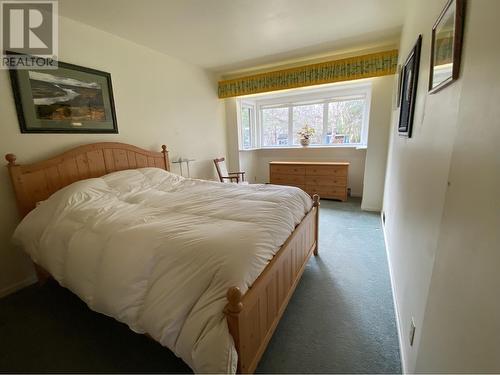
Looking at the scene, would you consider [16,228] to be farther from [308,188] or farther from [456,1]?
[308,188]

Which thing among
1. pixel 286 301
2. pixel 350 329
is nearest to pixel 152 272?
pixel 286 301

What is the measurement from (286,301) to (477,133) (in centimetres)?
145

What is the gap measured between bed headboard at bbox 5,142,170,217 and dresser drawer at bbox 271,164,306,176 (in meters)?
2.58

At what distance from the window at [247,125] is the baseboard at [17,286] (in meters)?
3.72

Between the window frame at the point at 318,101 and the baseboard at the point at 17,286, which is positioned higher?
the window frame at the point at 318,101

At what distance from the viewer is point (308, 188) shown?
4.54 metres

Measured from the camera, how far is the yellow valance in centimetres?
317

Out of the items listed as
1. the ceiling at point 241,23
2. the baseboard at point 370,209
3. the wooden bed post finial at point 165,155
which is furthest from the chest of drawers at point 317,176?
the wooden bed post finial at point 165,155

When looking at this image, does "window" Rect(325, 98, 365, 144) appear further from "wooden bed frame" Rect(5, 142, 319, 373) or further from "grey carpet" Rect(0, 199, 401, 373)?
"grey carpet" Rect(0, 199, 401, 373)

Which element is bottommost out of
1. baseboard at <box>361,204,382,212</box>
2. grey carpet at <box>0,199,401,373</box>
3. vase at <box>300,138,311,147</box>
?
grey carpet at <box>0,199,401,373</box>

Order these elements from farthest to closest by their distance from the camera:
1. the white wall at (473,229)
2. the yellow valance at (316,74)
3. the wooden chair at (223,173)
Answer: the wooden chair at (223,173) → the yellow valance at (316,74) → the white wall at (473,229)

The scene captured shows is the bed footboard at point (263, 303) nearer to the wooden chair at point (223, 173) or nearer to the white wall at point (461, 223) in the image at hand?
the white wall at point (461, 223)

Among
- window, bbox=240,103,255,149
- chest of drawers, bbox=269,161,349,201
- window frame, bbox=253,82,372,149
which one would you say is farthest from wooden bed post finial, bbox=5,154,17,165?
window frame, bbox=253,82,372,149

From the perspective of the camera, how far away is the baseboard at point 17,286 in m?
2.00
